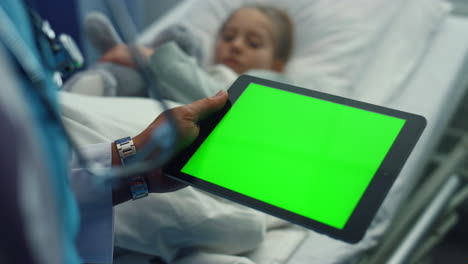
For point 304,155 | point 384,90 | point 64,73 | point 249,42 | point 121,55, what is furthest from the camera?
point 249,42

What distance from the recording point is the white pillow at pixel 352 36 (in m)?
1.17

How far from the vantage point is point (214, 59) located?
124 centimetres

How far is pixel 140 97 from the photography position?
83 centimetres

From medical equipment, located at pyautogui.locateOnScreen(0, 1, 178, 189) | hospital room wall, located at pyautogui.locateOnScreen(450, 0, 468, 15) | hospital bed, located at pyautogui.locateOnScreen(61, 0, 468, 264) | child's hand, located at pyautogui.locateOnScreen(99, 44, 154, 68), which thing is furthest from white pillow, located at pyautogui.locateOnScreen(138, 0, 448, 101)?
medical equipment, located at pyautogui.locateOnScreen(0, 1, 178, 189)

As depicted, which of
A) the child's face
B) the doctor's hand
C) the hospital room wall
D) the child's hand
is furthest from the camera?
the hospital room wall

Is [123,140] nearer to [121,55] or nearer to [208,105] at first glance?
[208,105]

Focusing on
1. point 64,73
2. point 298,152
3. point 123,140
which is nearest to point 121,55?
point 64,73

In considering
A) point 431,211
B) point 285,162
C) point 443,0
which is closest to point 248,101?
point 285,162

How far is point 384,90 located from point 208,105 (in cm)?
52

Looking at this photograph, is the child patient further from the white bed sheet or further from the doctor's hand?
the white bed sheet

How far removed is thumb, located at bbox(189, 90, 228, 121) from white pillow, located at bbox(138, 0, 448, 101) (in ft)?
1.62

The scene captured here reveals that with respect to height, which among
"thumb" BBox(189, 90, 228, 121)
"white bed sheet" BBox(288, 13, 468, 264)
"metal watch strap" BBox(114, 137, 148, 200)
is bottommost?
"white bed sheet" BBox(288, 13, 468, 264)

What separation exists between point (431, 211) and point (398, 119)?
1.38ft

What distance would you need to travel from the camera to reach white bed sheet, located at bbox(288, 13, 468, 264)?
767 millimetres
